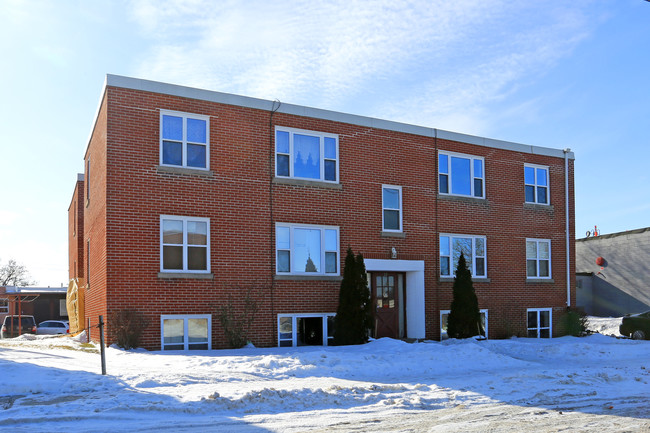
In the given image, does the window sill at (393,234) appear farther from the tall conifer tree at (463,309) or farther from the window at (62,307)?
the window at (62,307)

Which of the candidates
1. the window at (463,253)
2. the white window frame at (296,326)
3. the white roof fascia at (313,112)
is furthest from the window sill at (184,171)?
the window at (463,253)

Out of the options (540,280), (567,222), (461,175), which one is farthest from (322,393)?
(567,222)

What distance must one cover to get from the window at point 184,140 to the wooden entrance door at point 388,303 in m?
6.98

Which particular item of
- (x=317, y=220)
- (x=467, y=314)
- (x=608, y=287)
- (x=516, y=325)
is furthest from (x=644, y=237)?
(x=317, y=220)

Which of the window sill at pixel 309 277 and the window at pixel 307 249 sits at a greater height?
the window at pixel 307 249

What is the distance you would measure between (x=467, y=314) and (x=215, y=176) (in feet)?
30.4

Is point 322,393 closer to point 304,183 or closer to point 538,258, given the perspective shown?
point 304,183

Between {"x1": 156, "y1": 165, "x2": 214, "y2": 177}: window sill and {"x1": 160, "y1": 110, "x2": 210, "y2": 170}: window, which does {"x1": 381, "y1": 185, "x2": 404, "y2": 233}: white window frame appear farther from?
{"x1": 160, "y1": 110, "x2": 210, "y2": 170}: window

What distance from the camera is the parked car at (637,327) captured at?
80.5 ft

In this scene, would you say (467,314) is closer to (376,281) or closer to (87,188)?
(376,281)

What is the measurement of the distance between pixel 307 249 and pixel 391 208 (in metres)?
3.53

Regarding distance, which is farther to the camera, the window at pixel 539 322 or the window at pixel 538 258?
the window at pixel 538 258

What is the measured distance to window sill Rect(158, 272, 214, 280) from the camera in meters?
17.1

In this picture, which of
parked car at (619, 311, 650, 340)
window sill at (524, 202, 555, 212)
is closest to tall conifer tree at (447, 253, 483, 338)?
window sill at (524, 202, 555, 212)
